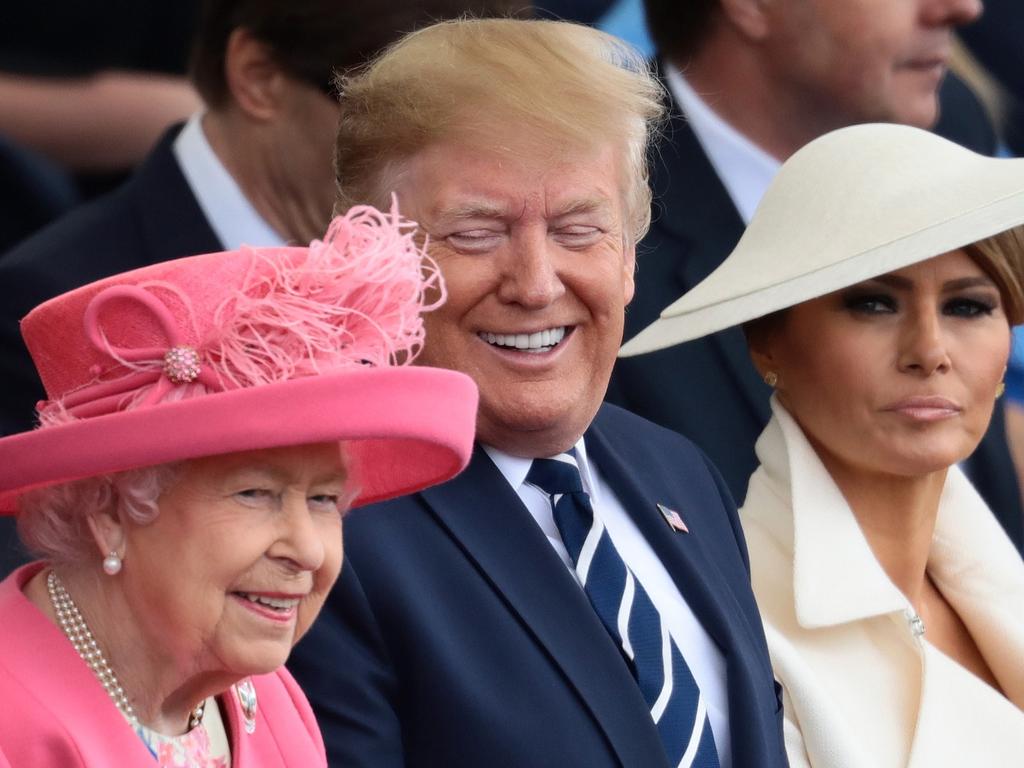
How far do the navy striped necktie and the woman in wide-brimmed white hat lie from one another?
43 centimetres

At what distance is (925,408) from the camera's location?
3.39 meters

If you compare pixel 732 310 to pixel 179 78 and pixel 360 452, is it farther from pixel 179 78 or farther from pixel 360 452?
pixel 179 78

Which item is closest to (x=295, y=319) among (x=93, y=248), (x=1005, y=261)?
(x=1005, y=261)

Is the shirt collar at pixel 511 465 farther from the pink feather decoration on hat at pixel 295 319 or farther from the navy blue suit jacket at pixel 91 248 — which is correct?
the navy blue suit jacket at pixel 91 248

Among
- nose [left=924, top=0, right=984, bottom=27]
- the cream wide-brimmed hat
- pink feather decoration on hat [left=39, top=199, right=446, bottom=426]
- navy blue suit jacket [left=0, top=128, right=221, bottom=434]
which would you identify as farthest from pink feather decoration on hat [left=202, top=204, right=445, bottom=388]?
nose [left=924, top=0, right=984, bottom=27]

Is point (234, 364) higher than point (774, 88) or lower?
lower

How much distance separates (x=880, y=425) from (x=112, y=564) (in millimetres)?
1586

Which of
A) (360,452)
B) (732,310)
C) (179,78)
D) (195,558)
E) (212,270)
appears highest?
(179,78)

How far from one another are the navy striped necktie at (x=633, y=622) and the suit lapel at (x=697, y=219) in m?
1.26

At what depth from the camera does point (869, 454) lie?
3.42 m

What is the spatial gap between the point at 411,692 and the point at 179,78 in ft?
10.4

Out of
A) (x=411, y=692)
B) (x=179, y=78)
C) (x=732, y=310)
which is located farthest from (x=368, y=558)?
(x=179, y=78)

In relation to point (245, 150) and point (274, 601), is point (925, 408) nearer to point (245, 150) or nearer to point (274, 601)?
point (274, 601)

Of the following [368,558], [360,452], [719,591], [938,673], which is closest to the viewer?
[360,452]
